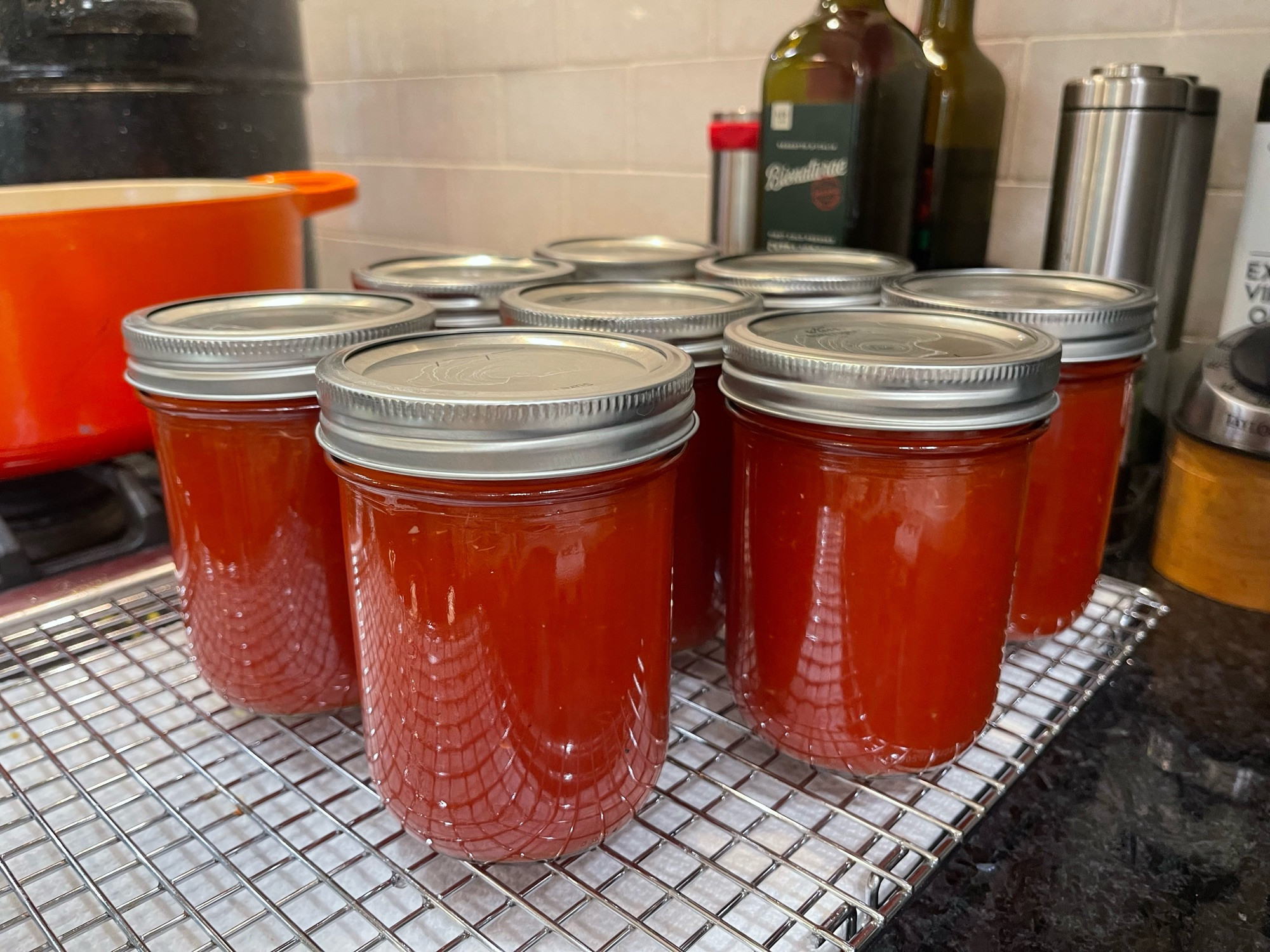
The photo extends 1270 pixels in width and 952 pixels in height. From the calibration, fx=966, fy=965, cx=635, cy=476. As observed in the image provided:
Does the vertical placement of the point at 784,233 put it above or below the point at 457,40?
below

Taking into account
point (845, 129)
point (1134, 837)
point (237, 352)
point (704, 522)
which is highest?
point (845, 129)

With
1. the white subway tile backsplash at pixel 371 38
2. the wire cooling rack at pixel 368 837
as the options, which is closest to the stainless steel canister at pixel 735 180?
the wire cooling rack at pixel 368 837

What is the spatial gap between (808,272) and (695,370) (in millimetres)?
216

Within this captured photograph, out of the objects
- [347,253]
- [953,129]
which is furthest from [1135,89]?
[347,253]

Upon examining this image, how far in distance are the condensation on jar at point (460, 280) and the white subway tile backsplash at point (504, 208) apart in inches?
19.3

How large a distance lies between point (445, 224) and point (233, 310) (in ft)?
2.86

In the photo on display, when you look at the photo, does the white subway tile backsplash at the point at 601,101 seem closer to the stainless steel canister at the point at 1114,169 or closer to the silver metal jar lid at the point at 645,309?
the stainless steel canister at the point at 1114,169

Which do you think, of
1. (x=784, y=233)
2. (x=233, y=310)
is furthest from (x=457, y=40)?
(x=233, y=310)

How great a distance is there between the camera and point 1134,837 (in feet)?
1.52

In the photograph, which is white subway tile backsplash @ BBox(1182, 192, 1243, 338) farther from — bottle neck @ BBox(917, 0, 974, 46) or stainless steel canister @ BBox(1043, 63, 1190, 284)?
bottle neck @ BBox(917, 0, 974, 46)

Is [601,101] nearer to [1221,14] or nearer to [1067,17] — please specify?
[1067,17]

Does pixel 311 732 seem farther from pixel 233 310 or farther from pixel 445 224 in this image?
pixel 445 224

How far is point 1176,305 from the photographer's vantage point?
767mm

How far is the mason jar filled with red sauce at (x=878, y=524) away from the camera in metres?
0.41
